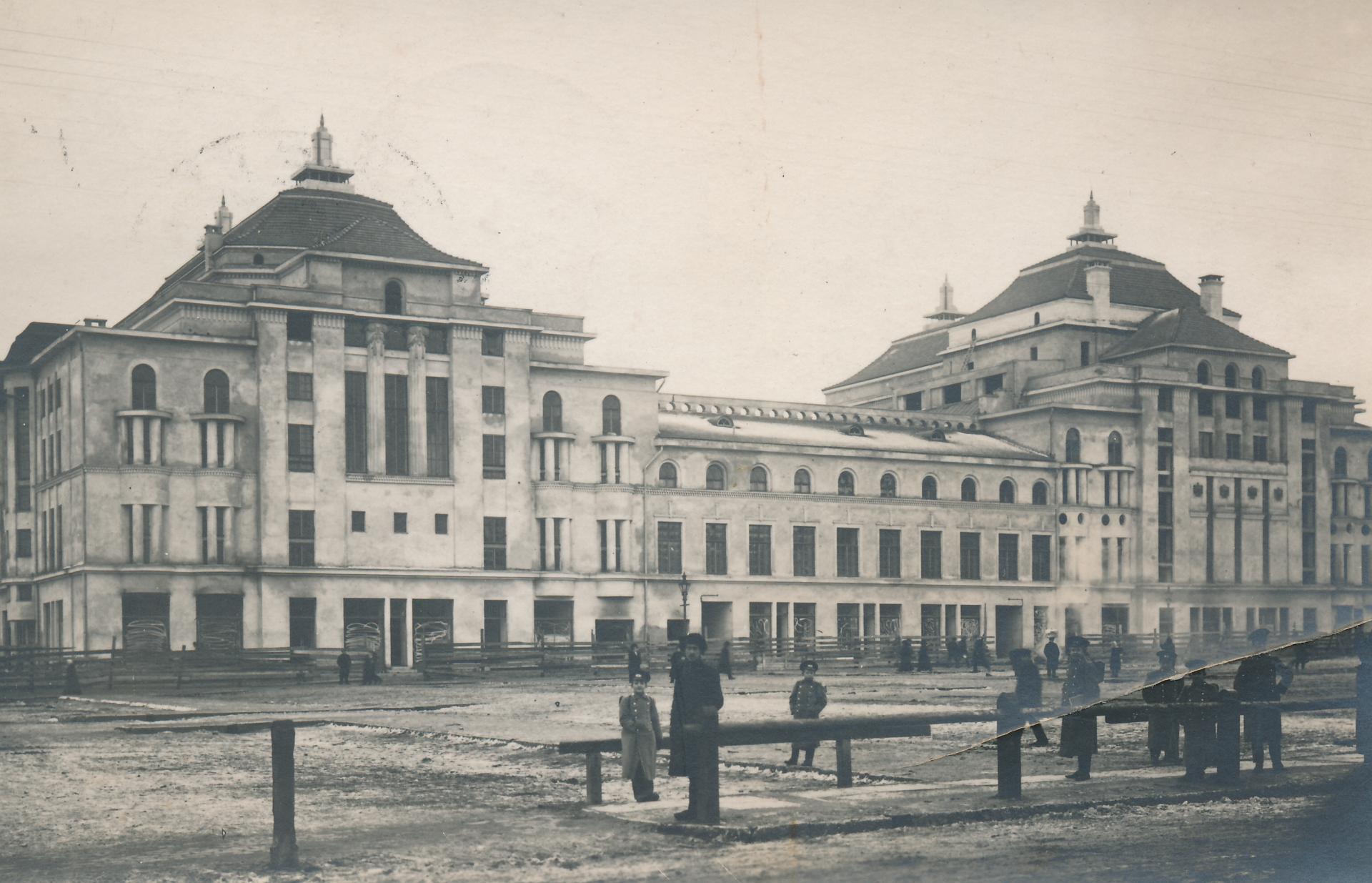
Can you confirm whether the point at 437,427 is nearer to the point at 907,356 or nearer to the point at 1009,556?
the point at 907,356

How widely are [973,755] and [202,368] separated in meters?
12.8

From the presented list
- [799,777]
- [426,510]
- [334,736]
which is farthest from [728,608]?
[799,777]

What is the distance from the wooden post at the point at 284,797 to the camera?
616 cm

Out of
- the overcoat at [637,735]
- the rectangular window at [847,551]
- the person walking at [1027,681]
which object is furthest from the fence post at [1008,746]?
the rectangular window at [847,551]

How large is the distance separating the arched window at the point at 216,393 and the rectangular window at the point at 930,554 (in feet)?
30.4

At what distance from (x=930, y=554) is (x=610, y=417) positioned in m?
5.46

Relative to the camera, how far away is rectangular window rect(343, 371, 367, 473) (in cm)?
1947

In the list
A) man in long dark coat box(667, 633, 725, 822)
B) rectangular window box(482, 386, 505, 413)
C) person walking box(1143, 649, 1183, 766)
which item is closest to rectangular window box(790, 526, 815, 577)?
rectangular window box(482, 386, 505, 413)

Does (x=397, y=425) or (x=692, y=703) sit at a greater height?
(x=397, y=425)

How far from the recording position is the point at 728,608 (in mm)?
25969

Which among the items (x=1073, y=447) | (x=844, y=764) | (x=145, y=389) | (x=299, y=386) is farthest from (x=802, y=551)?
(x=1073, y=447)

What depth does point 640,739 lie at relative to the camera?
7590mm

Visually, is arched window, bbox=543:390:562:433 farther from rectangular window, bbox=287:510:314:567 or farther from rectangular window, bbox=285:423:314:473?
rectangular window, bbox=287:510:314:567

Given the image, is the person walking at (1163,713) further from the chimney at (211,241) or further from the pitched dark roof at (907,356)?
the chimney at (211,241)
